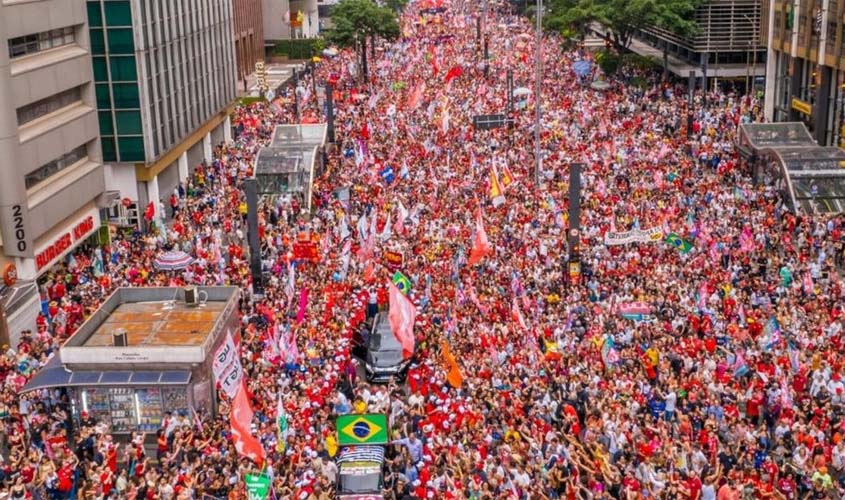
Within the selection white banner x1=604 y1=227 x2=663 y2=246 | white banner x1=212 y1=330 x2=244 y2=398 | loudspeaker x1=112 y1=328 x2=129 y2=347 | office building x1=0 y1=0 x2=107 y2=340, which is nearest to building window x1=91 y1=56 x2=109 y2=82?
office building x1=0 y1=0 x2=107 y2=340

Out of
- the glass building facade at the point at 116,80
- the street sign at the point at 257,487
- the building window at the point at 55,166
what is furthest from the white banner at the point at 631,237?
the glass building facade at the point at 116,80

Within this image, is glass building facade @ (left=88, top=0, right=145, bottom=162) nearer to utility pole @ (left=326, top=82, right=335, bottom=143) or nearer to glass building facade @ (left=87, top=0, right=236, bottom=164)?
glass building facade @ (left=87, top=0, right=236, bottom=164)

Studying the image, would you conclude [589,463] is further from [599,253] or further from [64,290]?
[64,290]

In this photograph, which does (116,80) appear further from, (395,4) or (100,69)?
(395,4)

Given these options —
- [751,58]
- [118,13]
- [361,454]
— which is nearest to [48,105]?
[118,13]

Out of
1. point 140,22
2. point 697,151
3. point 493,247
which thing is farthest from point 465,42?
point 493,247

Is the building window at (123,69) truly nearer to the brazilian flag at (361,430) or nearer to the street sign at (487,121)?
the street sign at (487,121)
